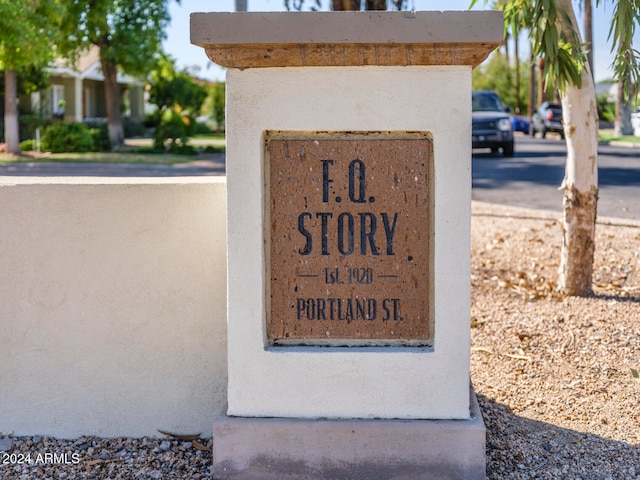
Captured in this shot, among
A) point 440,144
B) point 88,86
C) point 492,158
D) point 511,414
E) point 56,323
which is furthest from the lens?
point 88,86

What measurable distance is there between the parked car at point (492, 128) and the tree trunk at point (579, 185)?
16332 millimetres

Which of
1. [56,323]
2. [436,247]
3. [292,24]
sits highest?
[292,24]

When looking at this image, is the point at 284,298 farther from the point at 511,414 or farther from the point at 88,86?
the point at 88,86

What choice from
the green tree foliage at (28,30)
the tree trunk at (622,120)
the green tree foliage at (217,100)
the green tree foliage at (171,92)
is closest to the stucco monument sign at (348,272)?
the green tree foliage at (28,30)

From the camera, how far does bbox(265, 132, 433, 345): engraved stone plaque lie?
12.1 ft

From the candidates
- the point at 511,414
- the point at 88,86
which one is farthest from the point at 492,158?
the point at 88,86

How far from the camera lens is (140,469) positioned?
13.2ft

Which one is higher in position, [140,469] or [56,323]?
[56,323]

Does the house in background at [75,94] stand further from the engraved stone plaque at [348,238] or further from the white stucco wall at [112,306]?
the engraved stone plaque at [348,238]

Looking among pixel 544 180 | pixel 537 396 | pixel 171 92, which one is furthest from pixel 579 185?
pixel 171 92

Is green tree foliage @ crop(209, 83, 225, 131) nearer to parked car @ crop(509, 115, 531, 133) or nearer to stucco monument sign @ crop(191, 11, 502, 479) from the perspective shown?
parked car @ crop(509, 115, 531, 133)

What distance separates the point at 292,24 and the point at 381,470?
1.92 metres

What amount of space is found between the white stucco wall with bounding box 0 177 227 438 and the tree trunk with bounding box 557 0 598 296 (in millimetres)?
3626

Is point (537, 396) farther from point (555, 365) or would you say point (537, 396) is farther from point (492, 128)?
point (492, 128)
